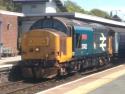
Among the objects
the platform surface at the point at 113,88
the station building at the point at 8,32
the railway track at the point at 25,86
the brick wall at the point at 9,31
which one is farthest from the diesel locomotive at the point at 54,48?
the brick wall at the point at 9,31

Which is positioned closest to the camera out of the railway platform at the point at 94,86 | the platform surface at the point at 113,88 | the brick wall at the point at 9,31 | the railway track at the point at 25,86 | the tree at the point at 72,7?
the platform surface at the point at 113,88

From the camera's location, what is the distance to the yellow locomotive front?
2291 cm

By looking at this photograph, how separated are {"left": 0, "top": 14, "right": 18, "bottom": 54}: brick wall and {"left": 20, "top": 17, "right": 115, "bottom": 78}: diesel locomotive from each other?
13.1 meters

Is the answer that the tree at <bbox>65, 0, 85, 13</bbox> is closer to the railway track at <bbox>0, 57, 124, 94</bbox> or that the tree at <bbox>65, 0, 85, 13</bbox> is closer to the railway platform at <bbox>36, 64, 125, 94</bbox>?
the railway track at <bbox>0, 57, 124, 94</bbox>

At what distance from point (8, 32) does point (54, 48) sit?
1832 cm

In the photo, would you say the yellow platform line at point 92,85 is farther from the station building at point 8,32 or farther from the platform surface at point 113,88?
the station building at point 8,32

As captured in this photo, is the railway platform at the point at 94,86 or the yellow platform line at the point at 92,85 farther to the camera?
the yellow platform line at the point at 92,85

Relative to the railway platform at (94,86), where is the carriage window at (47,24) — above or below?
above

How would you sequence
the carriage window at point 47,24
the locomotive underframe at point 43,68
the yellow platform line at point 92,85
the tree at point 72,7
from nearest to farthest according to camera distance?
the yellow platform line at point 92,85 → the locomotive underframe at point 43,68 → the carriage window at point 47,24 → the tree at point 72,7

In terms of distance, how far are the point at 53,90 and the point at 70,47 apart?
7363 mm

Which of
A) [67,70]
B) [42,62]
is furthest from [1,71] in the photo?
[67,70]

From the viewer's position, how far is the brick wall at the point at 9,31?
39.6 meters

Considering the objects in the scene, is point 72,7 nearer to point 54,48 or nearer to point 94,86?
point 54,48

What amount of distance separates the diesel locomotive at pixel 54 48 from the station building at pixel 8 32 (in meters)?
12.3
